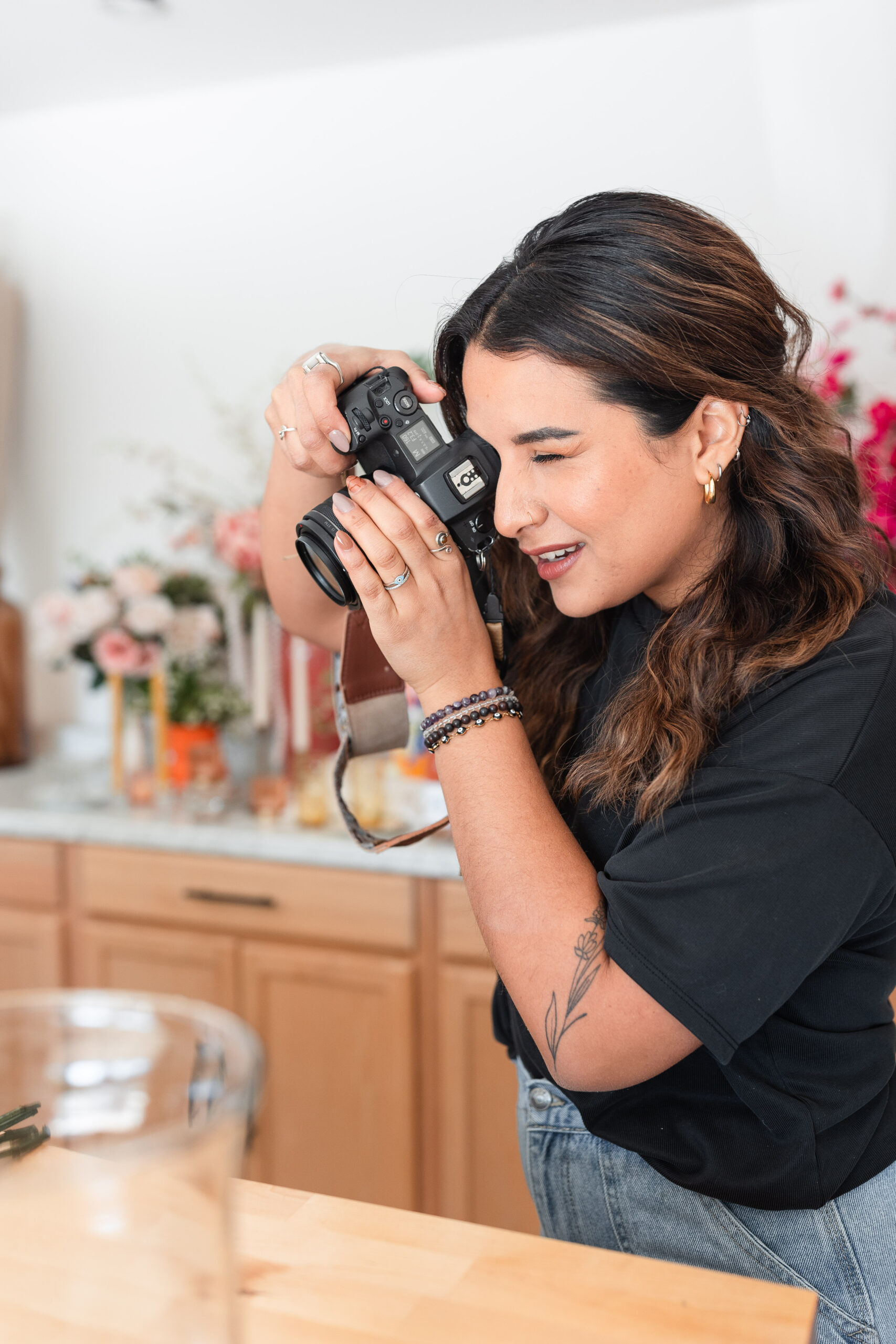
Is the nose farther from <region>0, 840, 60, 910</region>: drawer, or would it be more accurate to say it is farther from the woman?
<region>0, 840, 60, 910</region>: drawer

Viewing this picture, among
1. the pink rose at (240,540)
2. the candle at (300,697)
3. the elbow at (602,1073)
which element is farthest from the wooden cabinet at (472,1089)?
the elbow at (602,1073)

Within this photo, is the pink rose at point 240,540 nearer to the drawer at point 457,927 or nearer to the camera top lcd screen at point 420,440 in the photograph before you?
the drawer at point 457,927

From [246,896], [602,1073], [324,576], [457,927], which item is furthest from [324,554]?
[246,896]

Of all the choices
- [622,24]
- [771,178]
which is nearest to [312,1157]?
[771,178]

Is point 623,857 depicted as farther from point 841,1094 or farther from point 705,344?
point 705,344

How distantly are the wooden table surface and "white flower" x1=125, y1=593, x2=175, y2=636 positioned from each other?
1.73m

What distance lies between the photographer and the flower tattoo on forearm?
2.48 feet

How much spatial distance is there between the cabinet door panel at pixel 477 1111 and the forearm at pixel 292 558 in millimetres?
882

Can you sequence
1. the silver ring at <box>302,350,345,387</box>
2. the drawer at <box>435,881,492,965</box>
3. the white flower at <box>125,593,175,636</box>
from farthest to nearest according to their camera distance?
the white flower at <box>125,593,175,636</box>
the drawer at <box>435,881,492,965</box>
the silver ring at <box>302,350,345,387</box>

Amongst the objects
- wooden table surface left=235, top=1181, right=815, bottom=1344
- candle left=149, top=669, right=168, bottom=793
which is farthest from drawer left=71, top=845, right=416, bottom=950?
wooden table surface left=235, top=1181, right=815, bottom=1344

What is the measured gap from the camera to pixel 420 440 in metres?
0.98

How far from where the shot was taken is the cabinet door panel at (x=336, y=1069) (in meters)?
1.95

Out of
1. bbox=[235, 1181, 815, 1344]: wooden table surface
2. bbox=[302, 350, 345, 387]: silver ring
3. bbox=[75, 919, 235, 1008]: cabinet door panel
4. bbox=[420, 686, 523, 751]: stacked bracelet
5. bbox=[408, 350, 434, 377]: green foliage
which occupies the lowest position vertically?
bbox=[75, 919, 235, 1008]: cabinet door panel

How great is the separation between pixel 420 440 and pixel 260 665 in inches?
55.6
